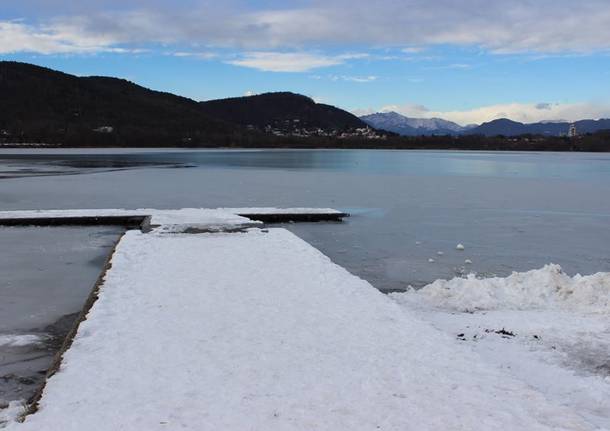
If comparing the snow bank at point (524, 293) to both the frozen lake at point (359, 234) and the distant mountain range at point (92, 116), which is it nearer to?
the frozen lake at point (359, 234)

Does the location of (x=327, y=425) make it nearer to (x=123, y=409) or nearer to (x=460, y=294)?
(x=123, y=409)

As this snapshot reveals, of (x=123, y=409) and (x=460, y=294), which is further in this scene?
(x=460, y=294)

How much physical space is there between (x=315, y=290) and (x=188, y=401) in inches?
145

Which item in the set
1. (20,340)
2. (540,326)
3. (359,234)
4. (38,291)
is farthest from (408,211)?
(20,340)

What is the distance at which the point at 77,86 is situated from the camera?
468 feet

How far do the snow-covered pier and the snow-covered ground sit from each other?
25.1 inches

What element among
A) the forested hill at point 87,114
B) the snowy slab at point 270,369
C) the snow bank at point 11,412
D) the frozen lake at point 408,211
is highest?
the forested hill at point 87,114

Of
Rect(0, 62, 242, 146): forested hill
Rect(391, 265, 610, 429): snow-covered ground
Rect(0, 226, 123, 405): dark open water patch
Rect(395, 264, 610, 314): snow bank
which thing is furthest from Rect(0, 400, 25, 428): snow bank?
Rect(0, 62, 242, 146): forested hill

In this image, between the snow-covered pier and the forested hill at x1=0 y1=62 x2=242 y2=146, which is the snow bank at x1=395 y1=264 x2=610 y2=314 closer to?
the snow-covered pier

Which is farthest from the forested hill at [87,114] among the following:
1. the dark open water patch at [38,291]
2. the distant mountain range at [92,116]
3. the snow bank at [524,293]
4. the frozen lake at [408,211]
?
the snow bank at [524,293]

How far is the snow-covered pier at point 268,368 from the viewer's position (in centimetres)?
421

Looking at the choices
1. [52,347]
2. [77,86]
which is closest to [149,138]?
[77,86]

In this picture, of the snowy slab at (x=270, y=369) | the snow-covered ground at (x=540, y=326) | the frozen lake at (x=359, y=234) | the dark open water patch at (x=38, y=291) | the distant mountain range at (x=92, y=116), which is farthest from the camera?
the distant mountain range at (x=92, y=116)

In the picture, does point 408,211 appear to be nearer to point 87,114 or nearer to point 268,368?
point 268,368
